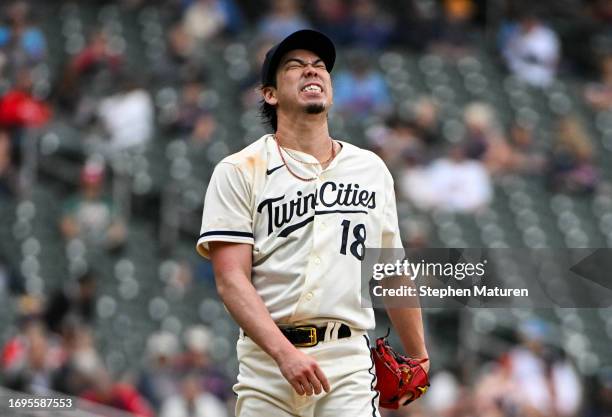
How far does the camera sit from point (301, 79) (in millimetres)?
4422

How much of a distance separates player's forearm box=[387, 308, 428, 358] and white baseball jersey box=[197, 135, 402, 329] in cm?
14

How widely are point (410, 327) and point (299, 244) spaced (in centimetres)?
50

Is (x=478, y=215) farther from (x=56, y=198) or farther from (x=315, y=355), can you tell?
(x=315, y=355)

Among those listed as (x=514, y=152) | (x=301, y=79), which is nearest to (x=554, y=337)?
(x=514, y=152)

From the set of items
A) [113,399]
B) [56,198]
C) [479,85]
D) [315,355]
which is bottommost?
[315,355]

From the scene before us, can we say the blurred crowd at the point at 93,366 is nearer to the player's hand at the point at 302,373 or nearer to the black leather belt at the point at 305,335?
the black leather belt at the point at 305,335

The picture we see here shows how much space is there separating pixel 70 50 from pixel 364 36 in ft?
11.1

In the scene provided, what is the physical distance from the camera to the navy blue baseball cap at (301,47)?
4.43m

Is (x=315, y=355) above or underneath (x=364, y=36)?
underneath

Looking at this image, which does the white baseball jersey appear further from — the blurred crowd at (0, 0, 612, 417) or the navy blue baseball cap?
the blurred crowd at (0, 0, 612, 417)

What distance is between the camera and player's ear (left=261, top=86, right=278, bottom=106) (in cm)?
452

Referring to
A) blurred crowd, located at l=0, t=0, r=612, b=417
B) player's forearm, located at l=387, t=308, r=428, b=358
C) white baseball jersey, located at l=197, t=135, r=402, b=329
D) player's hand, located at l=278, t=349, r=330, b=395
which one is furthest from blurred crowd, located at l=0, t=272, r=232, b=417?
player's hand, located at l=278, t=349, r=330, b=395

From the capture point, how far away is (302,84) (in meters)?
4.42

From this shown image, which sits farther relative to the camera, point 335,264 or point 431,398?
point 431,398
